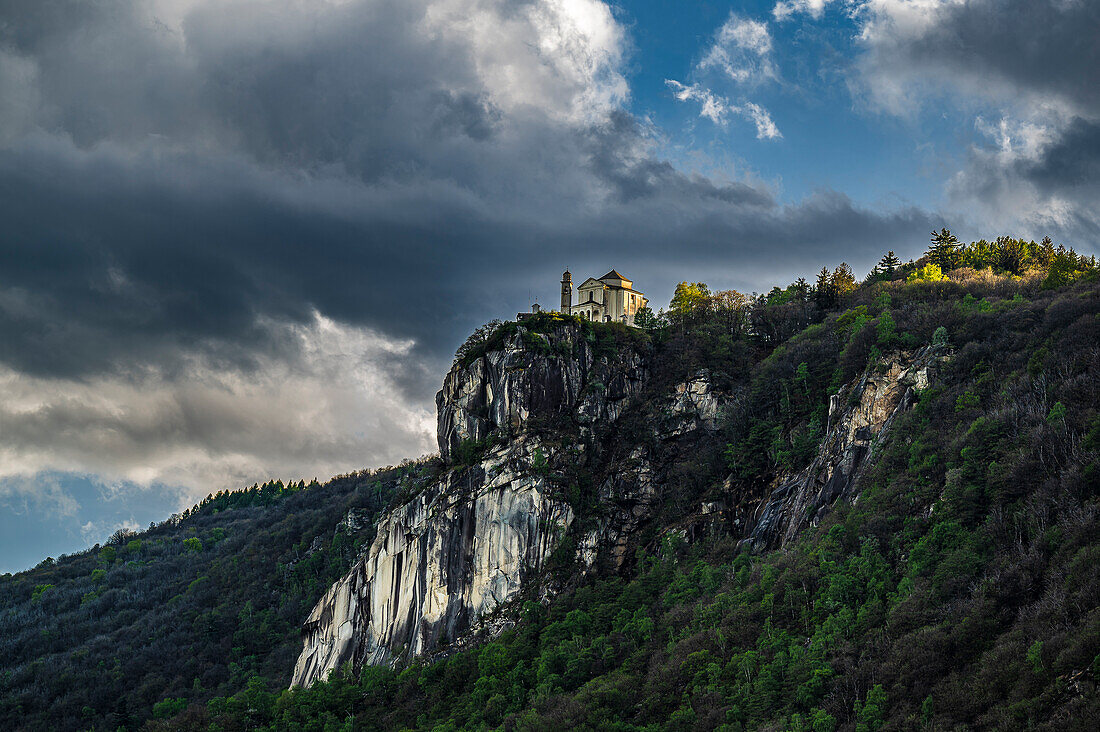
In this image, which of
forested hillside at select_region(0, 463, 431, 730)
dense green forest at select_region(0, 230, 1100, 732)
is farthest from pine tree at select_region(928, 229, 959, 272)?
forested hillside at select_region(0, 463, 431, 730)

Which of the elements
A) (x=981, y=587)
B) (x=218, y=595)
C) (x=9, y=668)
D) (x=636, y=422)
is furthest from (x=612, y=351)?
(x=9, y=668)

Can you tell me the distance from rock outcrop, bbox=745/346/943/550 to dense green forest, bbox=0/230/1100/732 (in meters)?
2.48

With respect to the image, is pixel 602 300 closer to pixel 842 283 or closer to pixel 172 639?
pixel 842 283

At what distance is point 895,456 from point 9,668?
16391 cm

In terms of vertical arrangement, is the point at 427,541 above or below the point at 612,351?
below

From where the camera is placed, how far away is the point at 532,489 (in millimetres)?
117750

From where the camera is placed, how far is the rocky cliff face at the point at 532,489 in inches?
4264

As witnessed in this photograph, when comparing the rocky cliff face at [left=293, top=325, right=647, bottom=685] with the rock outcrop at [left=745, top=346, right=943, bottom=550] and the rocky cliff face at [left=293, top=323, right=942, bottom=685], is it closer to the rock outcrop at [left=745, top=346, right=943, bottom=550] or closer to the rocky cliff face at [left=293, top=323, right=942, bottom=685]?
the rocky cliff face at [left=293, top=323, right=942, bottom=685]

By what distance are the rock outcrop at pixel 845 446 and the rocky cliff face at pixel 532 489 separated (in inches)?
8.9

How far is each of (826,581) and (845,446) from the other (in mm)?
20461

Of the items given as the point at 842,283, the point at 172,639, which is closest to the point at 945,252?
the point at 842,283

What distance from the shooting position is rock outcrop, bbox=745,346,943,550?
95500mm

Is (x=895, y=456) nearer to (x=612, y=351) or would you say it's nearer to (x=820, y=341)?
(x=820, y=341)

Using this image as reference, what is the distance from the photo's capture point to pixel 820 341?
124 metres
